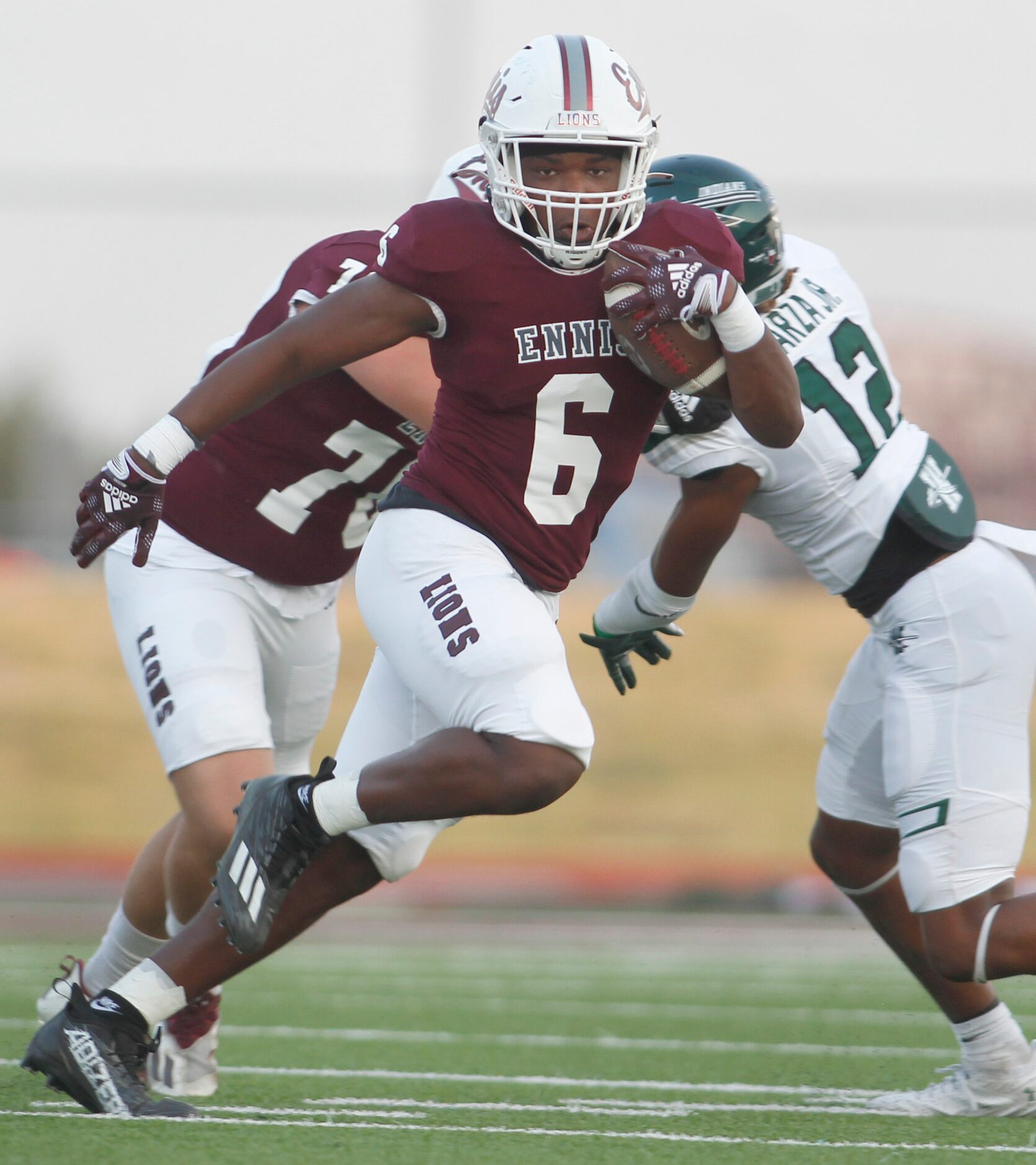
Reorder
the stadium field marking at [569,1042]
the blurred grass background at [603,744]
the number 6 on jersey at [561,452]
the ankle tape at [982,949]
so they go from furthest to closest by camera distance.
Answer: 1. the blurred grass background at [603,744]
2. the stadium field marking at [569,1042]
3. the ankle tape at [982,949]
4. the number 6 on jersey at [561,452]

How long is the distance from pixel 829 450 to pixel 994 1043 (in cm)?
127

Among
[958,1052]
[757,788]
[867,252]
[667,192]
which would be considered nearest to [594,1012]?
[958,1052]

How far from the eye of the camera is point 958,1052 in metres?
4.49

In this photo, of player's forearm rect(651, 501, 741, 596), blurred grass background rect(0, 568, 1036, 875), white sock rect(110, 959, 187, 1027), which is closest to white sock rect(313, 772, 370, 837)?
white sock rect(110, 959, 187, 1027)

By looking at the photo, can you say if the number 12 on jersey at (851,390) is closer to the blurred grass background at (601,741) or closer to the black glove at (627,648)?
the black glove at (627,648)

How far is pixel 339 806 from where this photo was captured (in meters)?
2.96

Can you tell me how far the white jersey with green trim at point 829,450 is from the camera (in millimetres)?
3484

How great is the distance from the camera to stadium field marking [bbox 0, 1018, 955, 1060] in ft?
14.6

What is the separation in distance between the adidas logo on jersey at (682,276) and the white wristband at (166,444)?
90 cm

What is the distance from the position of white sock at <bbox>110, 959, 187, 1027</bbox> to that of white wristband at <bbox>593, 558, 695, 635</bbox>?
49.6 inches

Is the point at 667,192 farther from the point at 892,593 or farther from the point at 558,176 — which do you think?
the point at 892,593

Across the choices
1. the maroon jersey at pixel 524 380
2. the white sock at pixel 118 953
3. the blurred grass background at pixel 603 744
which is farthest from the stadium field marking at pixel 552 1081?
the blurred grass background at pixel 603 744

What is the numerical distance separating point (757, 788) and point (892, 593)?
256 inches

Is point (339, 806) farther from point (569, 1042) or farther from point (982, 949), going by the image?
point (569, 1042)
